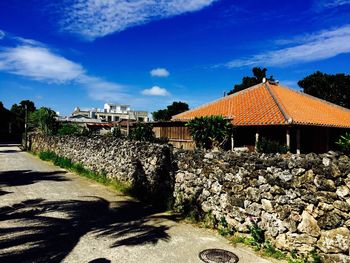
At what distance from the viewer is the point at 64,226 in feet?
23.7

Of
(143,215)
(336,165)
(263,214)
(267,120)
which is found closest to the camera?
(336,165)

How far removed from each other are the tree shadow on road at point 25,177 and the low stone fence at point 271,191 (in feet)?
19.5

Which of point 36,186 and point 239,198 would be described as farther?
point 36,186

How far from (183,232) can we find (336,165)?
11.7 ft

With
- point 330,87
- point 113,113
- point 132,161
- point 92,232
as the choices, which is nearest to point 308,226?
point 92,232

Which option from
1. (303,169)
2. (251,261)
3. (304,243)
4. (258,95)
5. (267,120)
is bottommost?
(251,261)

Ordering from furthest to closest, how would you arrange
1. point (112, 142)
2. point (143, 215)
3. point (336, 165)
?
point (112, 142) → point (143, 215) → point (336, 165)

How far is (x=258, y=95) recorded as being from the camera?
2322 cm

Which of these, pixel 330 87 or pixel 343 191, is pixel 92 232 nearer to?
pixel 343 191

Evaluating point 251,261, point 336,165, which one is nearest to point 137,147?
point 251,261

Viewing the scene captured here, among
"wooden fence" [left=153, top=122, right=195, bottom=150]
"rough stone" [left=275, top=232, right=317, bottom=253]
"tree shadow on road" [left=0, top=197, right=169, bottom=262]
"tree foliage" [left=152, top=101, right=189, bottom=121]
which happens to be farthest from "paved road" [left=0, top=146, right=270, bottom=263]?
"tree foliage" [left=152, top=101, right=189, bottom=121]

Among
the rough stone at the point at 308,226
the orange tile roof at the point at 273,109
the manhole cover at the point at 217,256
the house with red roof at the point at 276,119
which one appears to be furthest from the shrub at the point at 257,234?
the orange tile roof at the point at 273,109

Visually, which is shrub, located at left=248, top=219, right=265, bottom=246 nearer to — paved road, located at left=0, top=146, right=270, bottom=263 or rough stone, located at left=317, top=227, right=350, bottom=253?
paved road, located at left=0, top=146, right=270, bottom=263

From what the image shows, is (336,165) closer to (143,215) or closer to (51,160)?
(143,215)
